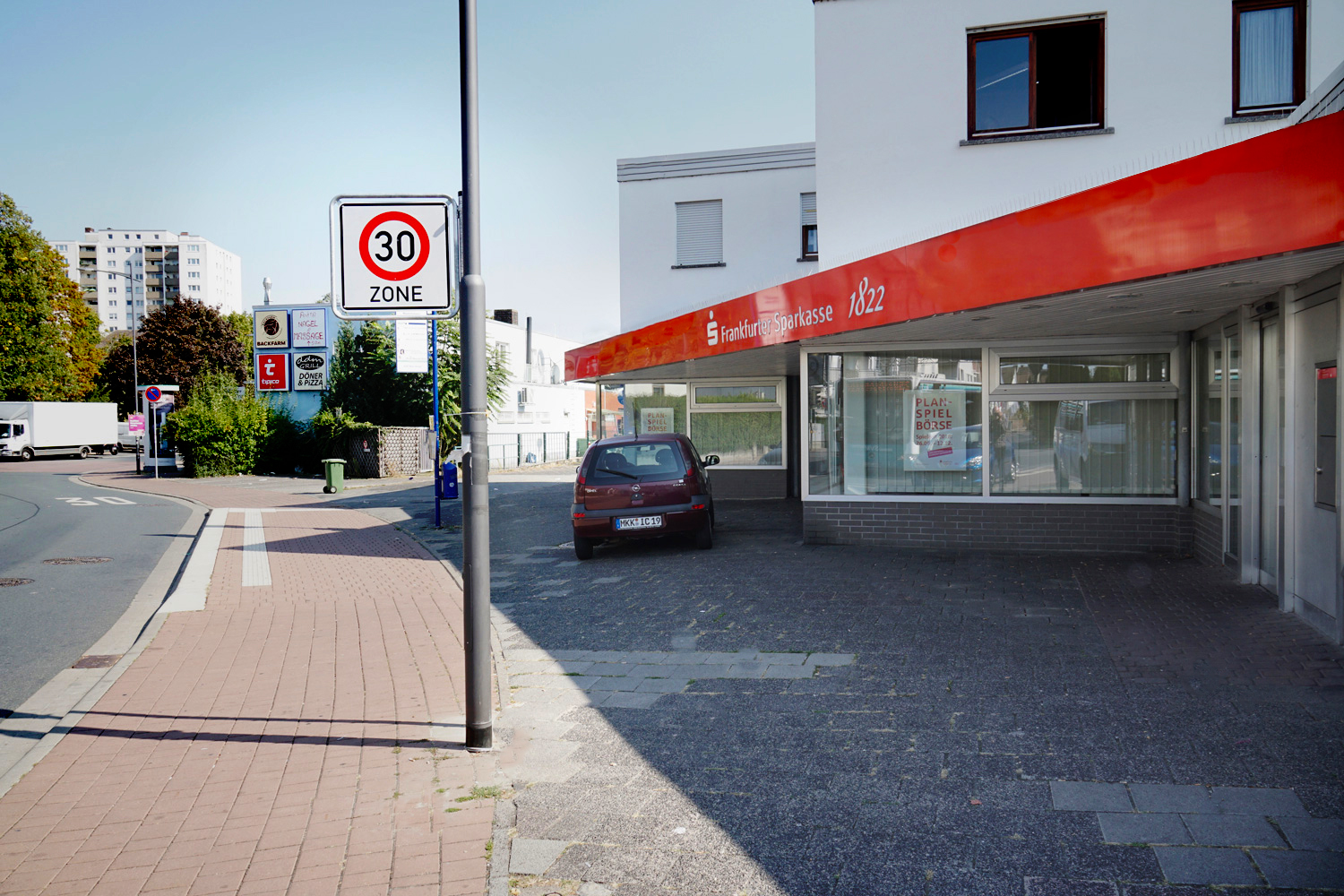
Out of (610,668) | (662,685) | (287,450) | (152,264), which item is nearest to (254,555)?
(610,668)

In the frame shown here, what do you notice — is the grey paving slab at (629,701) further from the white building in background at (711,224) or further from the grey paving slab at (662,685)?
the white building in background at (711,224)

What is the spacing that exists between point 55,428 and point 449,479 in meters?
37.2

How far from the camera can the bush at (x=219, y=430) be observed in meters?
31.0

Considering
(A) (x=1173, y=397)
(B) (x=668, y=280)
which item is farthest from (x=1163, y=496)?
(B) (x=668, y=280)

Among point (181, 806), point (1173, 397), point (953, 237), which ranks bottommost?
point (181, 806)

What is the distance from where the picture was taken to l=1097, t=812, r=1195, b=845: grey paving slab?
11.9 ft

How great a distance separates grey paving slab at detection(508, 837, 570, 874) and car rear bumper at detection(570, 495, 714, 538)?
7681 millimetres

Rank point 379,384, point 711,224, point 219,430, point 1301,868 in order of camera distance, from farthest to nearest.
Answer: point 379,384, point 219,430, point 711,224, point 1301,868

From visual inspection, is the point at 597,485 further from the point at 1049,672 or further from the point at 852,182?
the point at 1049,672

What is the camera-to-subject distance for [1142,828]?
3.73m

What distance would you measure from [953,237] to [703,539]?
538 centimetres

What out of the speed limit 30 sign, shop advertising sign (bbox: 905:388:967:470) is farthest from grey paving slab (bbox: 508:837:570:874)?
shop advertising sign (bbox: 905:388:967:470)

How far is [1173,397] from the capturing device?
10805 mm

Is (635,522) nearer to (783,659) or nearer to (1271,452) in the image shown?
(783,659)
